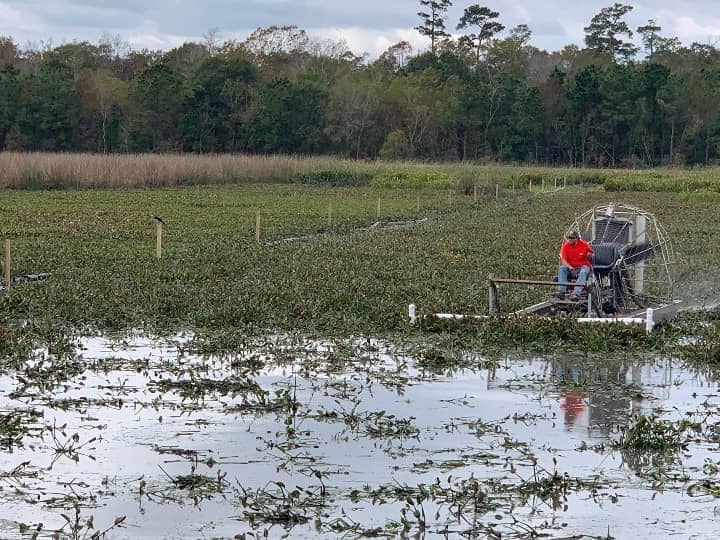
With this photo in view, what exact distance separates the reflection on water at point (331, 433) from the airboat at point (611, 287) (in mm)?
1737

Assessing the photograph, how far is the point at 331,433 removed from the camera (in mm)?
10195

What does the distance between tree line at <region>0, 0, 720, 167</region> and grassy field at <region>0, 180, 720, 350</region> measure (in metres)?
44.1

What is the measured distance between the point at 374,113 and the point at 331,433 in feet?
301

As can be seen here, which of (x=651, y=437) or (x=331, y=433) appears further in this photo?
(x=331, y=433)

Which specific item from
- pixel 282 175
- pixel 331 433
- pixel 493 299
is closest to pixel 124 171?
pixel 282 175

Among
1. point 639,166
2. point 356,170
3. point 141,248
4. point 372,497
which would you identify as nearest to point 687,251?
point 141,248

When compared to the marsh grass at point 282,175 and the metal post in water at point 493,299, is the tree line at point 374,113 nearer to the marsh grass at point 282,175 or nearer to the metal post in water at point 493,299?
the marsh grass at point 282,175

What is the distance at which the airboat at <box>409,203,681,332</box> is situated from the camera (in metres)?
15.7

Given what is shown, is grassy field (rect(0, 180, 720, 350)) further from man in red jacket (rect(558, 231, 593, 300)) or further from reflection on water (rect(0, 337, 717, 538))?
reflection on water (rect(0, 337, 717, 538))

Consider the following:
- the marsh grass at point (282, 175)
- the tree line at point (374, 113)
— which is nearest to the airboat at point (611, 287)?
the marsh grass at point (282, 175)

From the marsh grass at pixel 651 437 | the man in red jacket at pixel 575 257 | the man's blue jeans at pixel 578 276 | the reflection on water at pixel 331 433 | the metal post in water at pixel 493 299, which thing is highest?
the man in red jacket at pixel 575 257

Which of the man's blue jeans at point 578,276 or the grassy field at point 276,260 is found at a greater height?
the man's blue jeans at point 578,276

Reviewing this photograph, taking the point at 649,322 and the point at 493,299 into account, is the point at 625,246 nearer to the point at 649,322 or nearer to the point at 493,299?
the point at 649,322

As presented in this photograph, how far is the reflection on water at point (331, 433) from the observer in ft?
26.4
